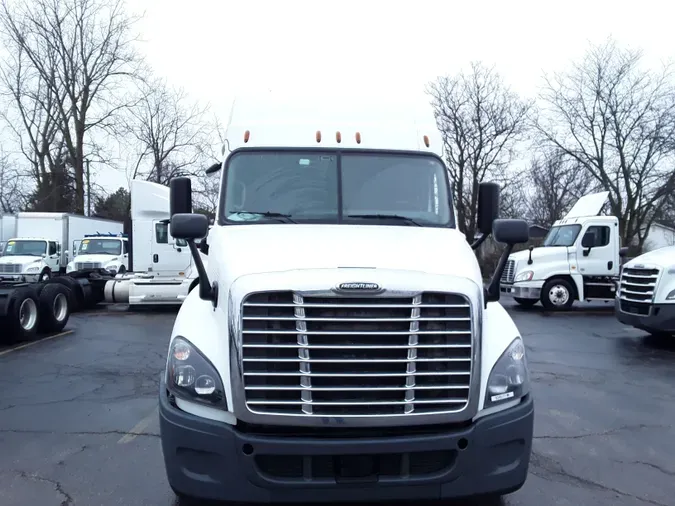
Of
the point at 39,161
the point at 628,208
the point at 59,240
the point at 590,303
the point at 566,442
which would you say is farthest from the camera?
the point at 39,161

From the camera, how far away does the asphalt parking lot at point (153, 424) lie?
178 inches

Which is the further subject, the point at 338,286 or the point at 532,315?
the point at 532,315

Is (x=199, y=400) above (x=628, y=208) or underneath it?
underneath

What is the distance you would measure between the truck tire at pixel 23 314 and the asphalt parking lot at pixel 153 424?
0.37 metres

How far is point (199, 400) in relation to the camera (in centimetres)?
357

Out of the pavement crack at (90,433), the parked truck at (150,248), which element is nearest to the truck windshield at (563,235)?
the parked truck at (150,248)

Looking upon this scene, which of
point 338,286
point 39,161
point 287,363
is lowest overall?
point 287,363

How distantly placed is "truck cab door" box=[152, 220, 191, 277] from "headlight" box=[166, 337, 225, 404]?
13.9 meters

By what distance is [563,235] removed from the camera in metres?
17.2

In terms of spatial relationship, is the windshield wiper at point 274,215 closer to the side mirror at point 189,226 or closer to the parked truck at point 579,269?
the side mirror at point 189,226

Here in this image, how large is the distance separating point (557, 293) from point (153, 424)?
42.6 ft

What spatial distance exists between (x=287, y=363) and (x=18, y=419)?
167 inches

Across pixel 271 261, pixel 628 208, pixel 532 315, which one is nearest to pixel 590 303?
pixel 532 315

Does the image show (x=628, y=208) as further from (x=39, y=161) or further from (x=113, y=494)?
(x=39, y=161)
